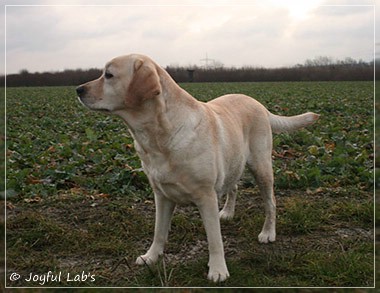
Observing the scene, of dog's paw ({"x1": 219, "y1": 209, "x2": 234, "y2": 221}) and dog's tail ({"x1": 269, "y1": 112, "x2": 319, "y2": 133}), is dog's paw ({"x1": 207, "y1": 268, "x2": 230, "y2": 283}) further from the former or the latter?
dog's tail ({"x1": 269, "y1": 112, "x2": 319, "y2": 133})

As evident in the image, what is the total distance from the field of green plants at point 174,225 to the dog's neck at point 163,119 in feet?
3.35

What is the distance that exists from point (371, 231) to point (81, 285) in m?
2.83

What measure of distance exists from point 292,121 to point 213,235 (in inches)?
67.8

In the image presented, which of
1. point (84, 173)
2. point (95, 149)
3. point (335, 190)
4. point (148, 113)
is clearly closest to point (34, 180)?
point (84, 173)

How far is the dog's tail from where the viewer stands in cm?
474

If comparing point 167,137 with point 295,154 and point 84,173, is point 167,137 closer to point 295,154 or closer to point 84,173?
point 84,173

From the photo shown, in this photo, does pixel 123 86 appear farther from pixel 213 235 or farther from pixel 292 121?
pixel 292 121

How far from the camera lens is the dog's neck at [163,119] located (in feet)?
11.3

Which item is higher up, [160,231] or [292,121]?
[292,121]

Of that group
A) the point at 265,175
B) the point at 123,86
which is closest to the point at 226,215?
the point at 265,175

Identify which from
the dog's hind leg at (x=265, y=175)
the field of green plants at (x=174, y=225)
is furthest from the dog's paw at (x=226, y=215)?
the dog's hind leg at (x=265, y=175)

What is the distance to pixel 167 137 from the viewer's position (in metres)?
3.45

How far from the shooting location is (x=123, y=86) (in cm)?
339

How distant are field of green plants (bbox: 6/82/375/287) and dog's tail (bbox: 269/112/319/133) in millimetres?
664
